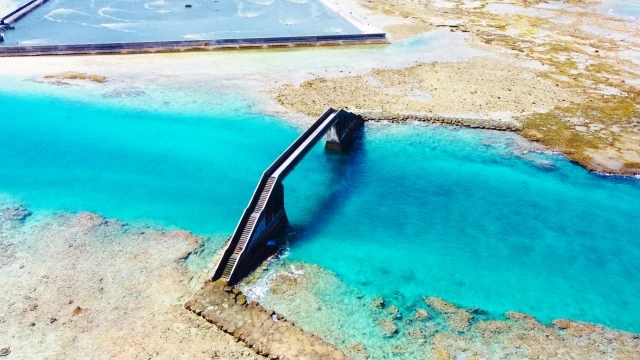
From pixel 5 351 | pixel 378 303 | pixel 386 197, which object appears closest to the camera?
pixel 5 351

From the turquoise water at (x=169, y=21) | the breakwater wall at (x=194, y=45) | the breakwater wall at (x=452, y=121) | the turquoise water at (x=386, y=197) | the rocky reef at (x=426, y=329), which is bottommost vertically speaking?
the rocky reef at (x=426, y=329)

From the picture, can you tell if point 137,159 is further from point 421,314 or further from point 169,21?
point 169,21

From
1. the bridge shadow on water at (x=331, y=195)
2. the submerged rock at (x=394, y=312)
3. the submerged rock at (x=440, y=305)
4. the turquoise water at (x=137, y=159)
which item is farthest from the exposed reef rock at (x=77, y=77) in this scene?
the submerged rock at (x=440, y=305)

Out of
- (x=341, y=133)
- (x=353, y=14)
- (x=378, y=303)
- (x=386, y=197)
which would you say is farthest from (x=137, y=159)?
(x=353, y=14)

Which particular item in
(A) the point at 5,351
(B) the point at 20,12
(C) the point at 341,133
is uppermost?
(B) the point at 20,12

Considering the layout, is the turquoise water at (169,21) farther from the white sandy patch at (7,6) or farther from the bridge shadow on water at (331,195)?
the bridge shadow on water at (331,195)

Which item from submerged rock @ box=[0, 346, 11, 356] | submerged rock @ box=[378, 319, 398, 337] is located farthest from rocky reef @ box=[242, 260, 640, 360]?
submerged rock @ box=[0, 346, 11, 356]

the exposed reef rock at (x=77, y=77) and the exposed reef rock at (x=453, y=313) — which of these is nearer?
the exposed reef rock at (x=453, y=313)
